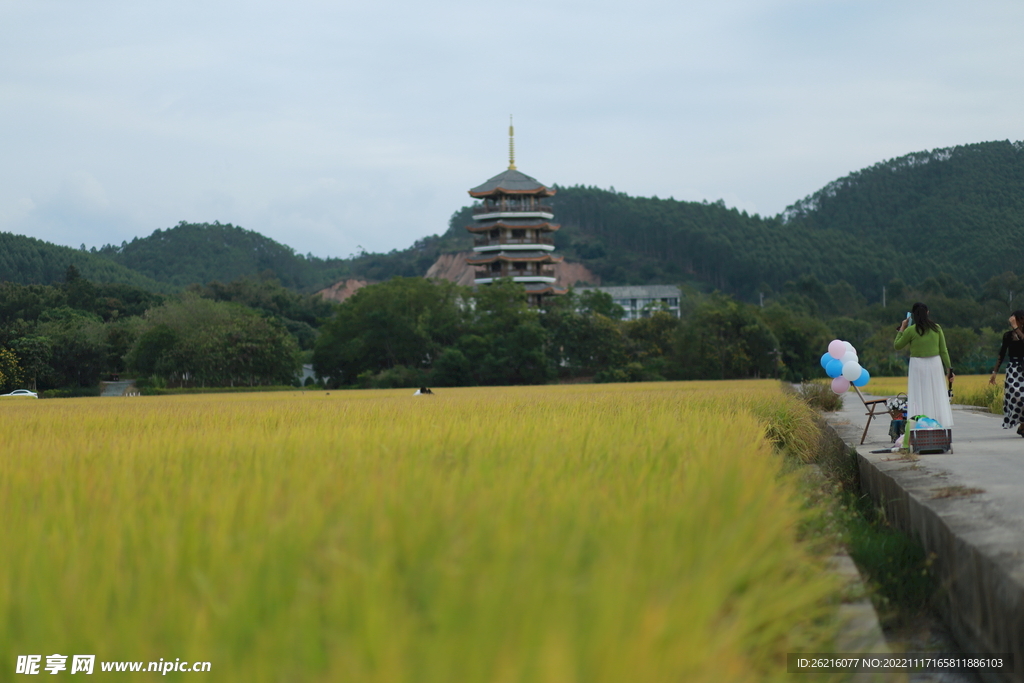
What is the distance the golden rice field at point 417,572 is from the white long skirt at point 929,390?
13.9 feet

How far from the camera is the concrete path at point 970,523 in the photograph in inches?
118

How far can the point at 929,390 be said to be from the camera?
7027 millimetres

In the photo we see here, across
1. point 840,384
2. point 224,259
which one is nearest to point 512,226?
point 224,259

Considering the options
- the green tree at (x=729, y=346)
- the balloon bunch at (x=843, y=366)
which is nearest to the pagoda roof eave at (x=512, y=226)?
the green tree at (x=729, y=346)

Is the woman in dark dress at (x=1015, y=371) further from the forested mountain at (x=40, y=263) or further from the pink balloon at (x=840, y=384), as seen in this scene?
the forested mountain at (x=40, y=263)

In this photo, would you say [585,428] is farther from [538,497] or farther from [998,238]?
[998,238]

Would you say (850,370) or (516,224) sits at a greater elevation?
(516,224)

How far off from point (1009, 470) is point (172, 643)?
5.89m

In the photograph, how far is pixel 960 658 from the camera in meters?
3.49

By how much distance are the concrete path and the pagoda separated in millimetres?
55383

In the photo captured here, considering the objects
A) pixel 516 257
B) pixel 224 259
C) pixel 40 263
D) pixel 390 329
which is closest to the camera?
pixel 390 329

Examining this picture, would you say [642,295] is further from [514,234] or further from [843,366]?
[843,366]

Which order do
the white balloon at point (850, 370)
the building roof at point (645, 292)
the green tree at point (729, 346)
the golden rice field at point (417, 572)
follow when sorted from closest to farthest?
the golden rice field at point (417, 572), the white balloon at point (850, 370), the green tree at point (729, 346), the building roof at point (645, 292)

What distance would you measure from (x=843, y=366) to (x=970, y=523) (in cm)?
413
